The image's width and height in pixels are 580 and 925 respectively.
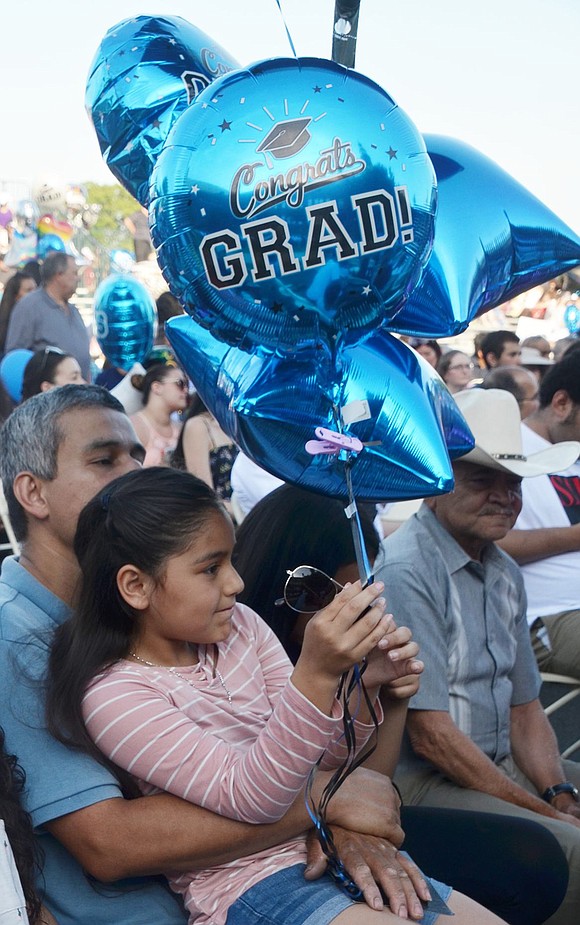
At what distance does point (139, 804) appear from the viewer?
155 centimetres

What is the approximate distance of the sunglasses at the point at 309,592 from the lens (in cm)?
180

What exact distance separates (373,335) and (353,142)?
0.45m

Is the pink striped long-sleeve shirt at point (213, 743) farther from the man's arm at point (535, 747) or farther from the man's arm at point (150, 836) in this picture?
the man's arm at point (535, 747)

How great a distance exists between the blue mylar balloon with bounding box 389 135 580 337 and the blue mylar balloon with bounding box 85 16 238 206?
0.53 m

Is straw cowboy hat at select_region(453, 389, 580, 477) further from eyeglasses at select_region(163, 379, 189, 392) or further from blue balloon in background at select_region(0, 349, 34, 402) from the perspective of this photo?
blue balloon in background at select_region(0, 349, 34, 402)

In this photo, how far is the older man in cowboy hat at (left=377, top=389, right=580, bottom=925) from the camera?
234 cm

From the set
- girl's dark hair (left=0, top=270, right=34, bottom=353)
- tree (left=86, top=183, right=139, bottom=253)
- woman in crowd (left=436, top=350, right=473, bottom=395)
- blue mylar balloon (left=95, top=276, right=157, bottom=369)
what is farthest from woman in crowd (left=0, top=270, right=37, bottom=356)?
tree (left=86, top=183, right=139, bottom=253)

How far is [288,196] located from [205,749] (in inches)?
33.2

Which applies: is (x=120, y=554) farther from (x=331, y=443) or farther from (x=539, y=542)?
(x=539, y=542)

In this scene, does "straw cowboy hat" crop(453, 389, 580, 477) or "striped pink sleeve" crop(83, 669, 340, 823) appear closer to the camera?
"striped pink sleeve" crop(83, 669, 340, 823)

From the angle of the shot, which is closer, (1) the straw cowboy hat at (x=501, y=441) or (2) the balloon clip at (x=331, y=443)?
(2) the balloon clip at (x=331, y=443)

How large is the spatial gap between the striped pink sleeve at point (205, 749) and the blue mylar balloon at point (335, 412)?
1.58ft

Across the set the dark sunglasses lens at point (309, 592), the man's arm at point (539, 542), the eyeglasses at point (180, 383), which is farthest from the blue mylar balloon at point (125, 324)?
the dark sunglasses lens at point (309, 592)

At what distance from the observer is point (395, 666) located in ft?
5.68
